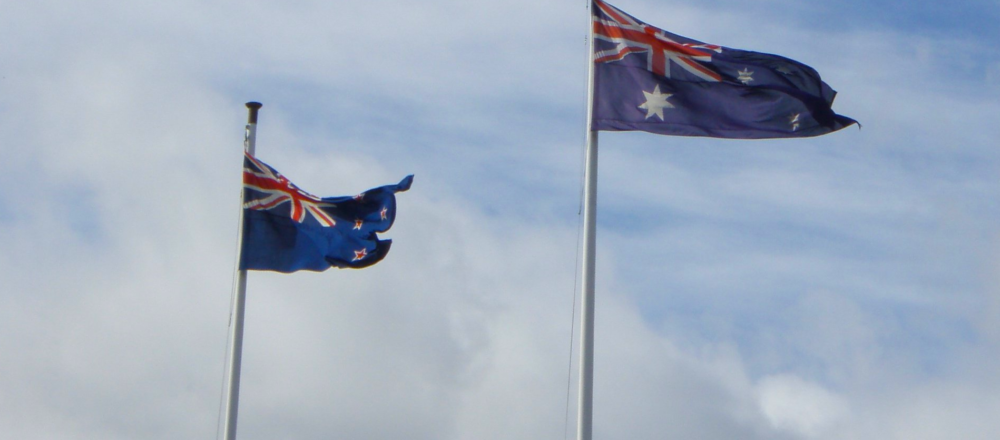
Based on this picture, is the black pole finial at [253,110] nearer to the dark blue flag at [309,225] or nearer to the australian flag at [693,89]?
the dark blue flag at [309,225]

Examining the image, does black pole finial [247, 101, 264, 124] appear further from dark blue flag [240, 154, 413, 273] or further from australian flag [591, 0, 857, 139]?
australian flag [591, 0, 857, 139]

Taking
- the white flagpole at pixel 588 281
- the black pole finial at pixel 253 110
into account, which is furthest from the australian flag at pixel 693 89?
the black pole finial at pixel 253 110

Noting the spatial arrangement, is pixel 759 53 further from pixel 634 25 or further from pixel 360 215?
pixel 360 215

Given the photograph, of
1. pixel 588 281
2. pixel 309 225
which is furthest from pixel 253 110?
pixel 588 281

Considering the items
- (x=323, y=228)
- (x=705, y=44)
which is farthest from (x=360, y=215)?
(x=705, y=44)

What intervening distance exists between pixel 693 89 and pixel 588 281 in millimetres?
3731

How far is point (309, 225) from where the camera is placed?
2572cm

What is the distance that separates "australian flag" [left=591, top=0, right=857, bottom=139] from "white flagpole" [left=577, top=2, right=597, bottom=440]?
29cm

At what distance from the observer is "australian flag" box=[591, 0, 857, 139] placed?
862 inches

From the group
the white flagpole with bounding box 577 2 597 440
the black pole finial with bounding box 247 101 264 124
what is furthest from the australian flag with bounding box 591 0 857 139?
the black pole finial with bounding box 247 101 264 124

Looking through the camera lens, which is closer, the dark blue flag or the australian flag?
the australian flag

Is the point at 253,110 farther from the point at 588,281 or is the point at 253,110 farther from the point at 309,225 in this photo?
the point at 588,281

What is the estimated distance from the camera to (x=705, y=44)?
74.0ft

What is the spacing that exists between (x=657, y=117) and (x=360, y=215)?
6.61 metres
